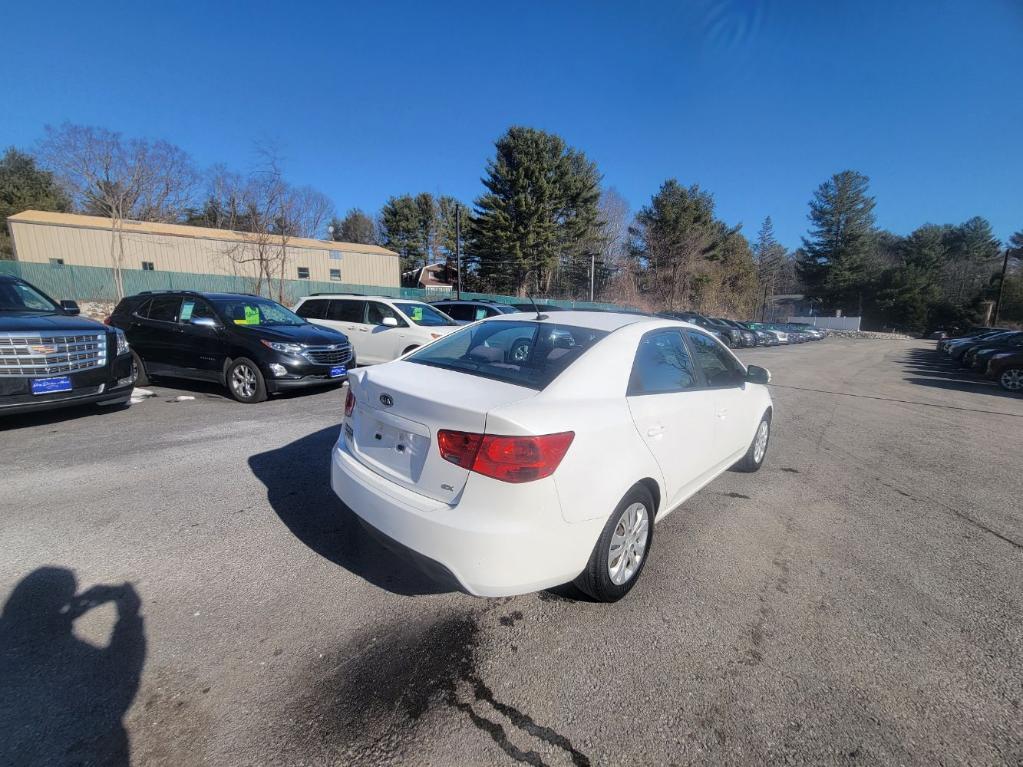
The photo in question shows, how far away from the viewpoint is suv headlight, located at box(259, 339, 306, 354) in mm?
6633

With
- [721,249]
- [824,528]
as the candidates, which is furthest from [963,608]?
[721,249]

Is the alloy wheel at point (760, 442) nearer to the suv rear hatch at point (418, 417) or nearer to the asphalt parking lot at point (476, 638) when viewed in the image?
the asphalt parking lot at point (476, 638)

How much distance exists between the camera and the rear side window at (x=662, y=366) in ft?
8.91

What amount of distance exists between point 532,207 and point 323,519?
3877 centimetres

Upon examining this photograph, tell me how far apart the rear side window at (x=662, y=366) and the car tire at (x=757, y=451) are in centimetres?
175

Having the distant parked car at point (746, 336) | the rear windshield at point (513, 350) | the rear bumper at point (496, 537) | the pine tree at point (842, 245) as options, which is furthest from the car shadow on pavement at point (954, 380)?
the pine tree at point (842, 245)

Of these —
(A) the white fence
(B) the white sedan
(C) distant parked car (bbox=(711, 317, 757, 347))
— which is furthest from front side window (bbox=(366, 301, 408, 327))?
(A) the white fence

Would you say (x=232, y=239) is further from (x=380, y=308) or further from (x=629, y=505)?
(x=629, y=505)

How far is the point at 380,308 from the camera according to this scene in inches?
362

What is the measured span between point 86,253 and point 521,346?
121 feet

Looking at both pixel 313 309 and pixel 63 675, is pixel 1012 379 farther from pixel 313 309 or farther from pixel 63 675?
pixel 63 675

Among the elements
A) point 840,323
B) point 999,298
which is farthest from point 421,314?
point 999,298

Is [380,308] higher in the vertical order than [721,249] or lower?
lower

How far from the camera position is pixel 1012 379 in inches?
446
